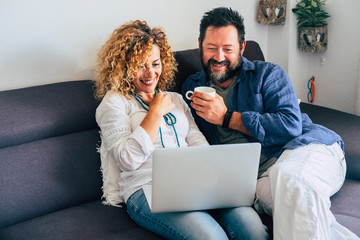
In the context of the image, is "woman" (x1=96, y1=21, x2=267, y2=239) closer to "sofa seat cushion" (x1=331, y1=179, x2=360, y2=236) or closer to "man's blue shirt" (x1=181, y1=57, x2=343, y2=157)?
"man's blue shirt" (x1=181, y1=57, x2=343, y2=157)

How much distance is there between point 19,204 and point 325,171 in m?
1.25

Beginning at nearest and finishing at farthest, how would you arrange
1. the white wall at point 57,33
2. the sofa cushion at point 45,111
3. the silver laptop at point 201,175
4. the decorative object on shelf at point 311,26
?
the silver laptop at point 201,175 < the sofa cushion at point 45,111 < the white wall at point 57,33 < the decorative object on shelf at point 311,26

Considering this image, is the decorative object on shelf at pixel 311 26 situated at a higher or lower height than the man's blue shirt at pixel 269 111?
higher

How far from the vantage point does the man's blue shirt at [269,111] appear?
1746 millimetres

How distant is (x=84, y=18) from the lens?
6.62ft

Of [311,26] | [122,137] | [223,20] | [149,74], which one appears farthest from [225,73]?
[311,26]

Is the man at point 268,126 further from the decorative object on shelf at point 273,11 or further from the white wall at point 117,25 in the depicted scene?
the decorative object on shelf at point 273,11

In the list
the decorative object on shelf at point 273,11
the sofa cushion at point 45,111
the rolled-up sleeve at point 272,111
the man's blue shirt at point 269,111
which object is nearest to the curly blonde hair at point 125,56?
the sofa cushion at point 45,111

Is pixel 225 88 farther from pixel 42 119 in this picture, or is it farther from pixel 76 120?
pixel 42 119

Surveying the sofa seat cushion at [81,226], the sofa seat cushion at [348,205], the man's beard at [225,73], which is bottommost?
the sofa seat cushion at [348,205]

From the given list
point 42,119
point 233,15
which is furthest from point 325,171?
point 42,119

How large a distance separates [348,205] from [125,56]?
44.5 inches

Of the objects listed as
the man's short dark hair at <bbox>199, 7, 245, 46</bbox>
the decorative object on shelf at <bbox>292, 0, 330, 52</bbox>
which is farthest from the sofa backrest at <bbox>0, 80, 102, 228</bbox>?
the decorative object on shelf at <bbox>292, 0, 330, 52</bbox>

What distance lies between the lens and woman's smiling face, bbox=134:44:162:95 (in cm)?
175
